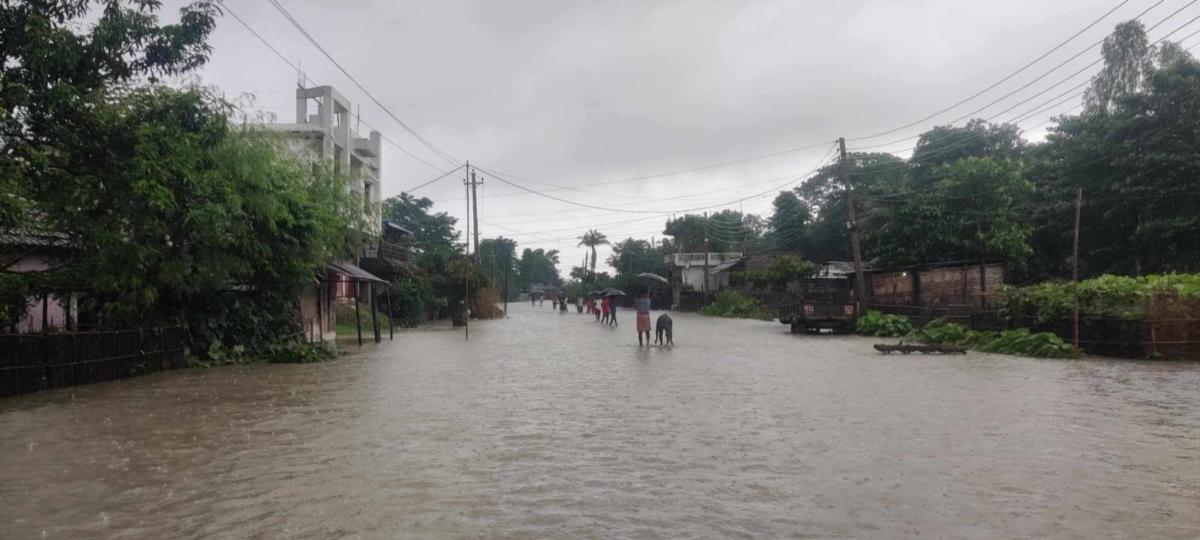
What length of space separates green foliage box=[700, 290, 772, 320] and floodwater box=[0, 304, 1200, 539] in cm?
3230

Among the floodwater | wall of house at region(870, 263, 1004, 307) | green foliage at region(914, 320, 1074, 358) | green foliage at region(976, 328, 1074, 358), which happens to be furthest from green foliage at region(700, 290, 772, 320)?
the floodwater

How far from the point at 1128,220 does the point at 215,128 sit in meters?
30.0

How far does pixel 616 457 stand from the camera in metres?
7.39

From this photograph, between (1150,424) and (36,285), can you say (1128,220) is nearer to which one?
(1150,424)

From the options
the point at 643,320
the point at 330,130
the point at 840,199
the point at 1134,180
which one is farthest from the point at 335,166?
the point at 840,199

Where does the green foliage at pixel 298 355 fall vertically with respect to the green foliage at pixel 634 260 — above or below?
below

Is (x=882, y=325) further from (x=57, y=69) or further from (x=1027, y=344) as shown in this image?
(x=57, y=69)

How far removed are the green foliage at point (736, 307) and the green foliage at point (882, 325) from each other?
47.6ft

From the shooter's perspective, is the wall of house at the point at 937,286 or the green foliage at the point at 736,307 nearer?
the wall of house at the point at 937,286

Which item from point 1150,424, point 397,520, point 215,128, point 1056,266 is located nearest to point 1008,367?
point 1150,424

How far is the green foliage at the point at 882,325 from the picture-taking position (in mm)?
26500

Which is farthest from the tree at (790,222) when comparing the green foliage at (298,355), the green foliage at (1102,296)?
the green foliage at (298,355)

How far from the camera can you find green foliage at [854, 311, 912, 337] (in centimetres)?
2650

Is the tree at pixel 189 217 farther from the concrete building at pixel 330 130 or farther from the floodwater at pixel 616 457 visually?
the concrete building at pixel 330 130
